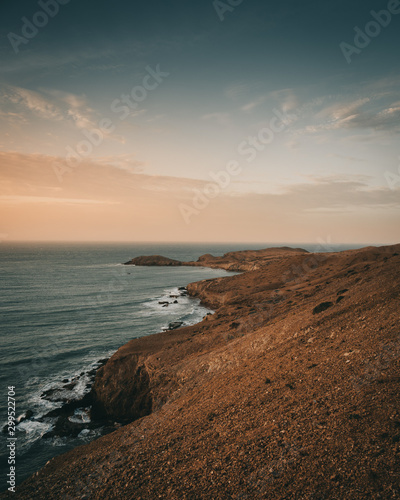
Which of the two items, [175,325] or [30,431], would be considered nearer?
[30,431]

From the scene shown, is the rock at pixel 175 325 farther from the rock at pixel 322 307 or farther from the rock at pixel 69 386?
the rock at pixel 322 307

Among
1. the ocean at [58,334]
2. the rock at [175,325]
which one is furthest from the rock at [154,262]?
the rock at [175,325]

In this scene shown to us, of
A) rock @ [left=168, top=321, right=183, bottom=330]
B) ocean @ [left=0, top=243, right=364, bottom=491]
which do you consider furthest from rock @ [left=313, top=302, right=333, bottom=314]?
rock @ [left=168, top=321, right=183, bottom=330]

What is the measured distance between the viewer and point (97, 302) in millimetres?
70750

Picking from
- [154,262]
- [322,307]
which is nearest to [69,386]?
[322,307]

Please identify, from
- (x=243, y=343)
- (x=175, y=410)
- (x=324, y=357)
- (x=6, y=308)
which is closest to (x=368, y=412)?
(x=324, y=357)

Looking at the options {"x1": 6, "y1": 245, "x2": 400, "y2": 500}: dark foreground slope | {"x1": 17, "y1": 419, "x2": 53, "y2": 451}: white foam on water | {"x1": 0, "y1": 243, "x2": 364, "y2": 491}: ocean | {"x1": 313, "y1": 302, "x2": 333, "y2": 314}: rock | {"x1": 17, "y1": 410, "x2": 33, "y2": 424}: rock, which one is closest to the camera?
{"x1": 6, "y1": 245, "x2": 400, "y2": 500}: dark foreground slope

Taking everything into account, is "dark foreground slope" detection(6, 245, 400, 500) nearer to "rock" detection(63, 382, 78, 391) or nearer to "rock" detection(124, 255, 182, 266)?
"rock" detection(63, 382, 78, 391)

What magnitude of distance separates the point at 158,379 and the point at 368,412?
21097mm

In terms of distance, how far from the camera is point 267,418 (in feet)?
46.1

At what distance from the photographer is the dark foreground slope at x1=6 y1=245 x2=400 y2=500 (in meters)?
10.1

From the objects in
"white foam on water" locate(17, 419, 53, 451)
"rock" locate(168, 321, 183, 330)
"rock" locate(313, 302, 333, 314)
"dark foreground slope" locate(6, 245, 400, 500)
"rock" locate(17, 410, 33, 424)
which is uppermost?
"rock" locate(313, 302, 333, 314)

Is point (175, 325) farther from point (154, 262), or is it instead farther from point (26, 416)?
point (154, 262)

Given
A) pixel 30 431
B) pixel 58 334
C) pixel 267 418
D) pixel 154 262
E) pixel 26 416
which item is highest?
pixel 154 262
